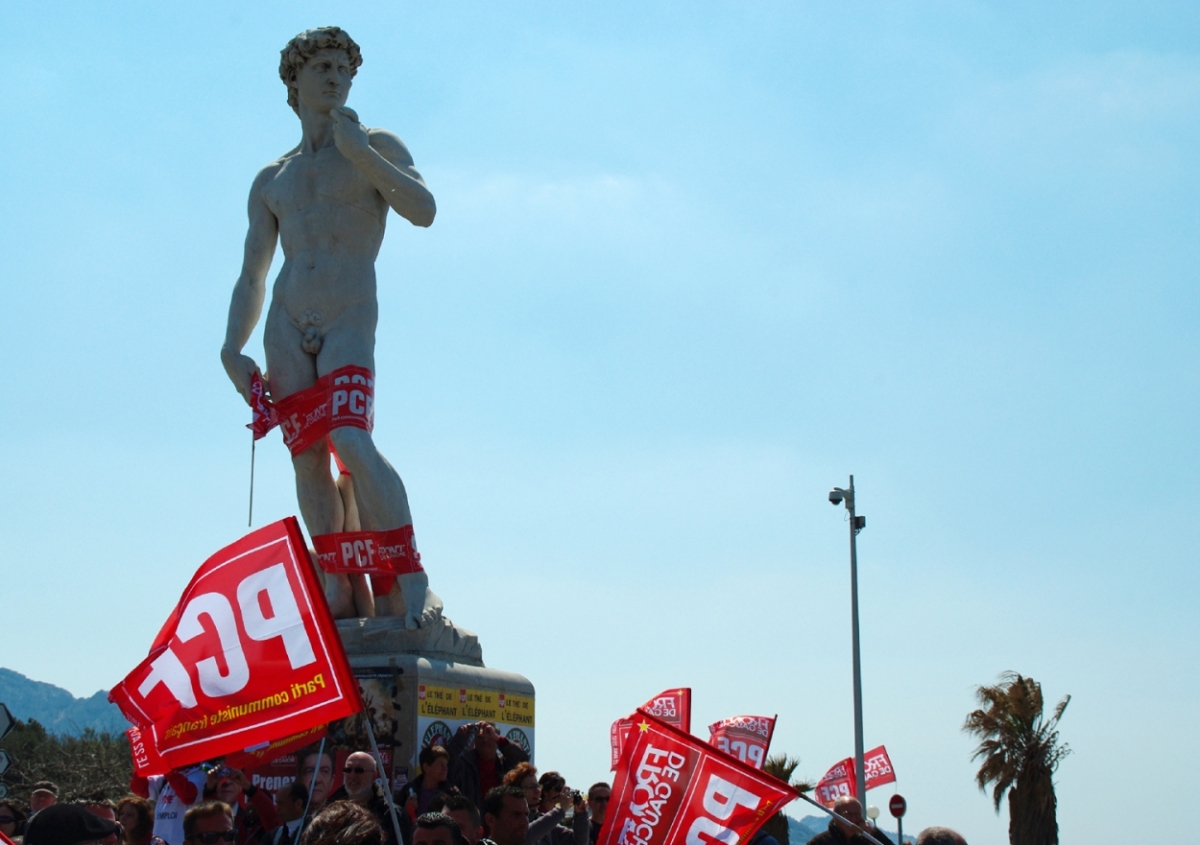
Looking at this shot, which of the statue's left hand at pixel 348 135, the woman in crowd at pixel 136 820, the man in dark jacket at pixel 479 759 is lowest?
the woman in crowd at pixel 136 820

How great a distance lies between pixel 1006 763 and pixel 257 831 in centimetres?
2862

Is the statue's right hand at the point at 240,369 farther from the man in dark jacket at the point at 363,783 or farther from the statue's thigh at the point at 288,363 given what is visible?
the man in dark jacket at the point at 363,783

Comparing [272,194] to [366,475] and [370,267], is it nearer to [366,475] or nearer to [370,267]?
[370,267]

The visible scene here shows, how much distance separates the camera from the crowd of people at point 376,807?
15.9 ft

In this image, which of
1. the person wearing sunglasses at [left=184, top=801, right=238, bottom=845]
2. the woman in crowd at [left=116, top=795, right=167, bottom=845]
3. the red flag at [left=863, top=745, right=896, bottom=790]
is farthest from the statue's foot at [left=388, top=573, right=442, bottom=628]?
the red flag at [left=863, top=745, right=896, bottom=790]

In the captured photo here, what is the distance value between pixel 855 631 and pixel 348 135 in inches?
676

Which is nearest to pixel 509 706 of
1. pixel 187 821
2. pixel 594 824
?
pixel 594 824

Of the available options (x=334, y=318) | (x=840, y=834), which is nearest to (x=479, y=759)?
(x=840, y=834)

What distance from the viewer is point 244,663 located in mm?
5836

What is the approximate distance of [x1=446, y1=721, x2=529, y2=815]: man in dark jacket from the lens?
26.5 feet

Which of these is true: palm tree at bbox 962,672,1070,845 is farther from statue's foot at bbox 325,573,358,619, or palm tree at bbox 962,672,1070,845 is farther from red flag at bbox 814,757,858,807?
statue's foot at bbox 325,573,358,619

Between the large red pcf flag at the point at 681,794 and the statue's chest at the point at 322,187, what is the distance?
196 inches

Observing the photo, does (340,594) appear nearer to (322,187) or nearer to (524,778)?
(322,187)

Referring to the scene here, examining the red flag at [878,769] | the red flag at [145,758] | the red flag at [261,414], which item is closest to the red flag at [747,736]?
the red flag at [261,414]
